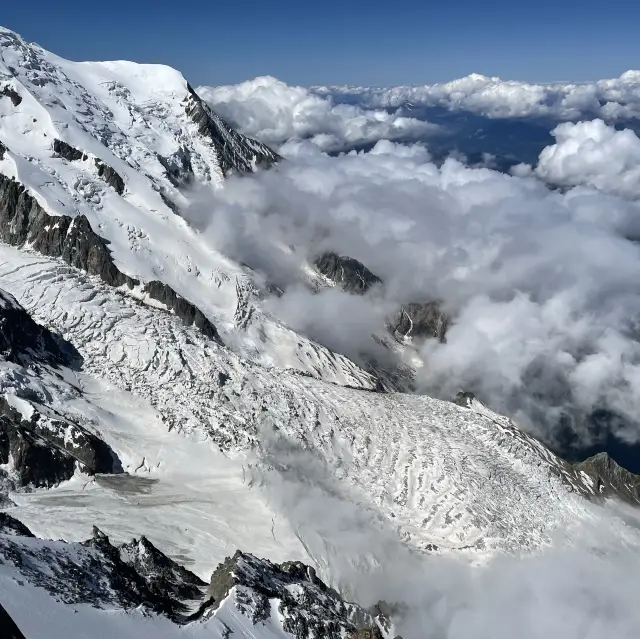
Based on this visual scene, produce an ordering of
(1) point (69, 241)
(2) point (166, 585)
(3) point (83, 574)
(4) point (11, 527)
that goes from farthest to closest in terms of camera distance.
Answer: (1) point (69, 241) → (2) point (166, 585) → (4) point (11, 527) → (3) point (83, 574)

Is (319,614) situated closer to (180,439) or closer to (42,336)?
(180,439)

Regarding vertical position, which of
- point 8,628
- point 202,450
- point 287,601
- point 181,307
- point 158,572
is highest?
point 181,307

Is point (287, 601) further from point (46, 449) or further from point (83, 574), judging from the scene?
point (46, 449)

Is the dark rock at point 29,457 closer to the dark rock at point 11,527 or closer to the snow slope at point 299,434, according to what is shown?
the snow slope at point 299,434

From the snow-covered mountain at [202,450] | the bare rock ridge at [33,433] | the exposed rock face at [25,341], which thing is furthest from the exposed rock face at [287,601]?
the exposed rock face at [25,341]


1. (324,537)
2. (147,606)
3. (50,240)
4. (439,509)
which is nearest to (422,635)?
(324,537)

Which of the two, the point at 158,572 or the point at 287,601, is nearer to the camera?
the point at 287,601

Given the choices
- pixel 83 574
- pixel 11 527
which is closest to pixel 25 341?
pixel 11 527
